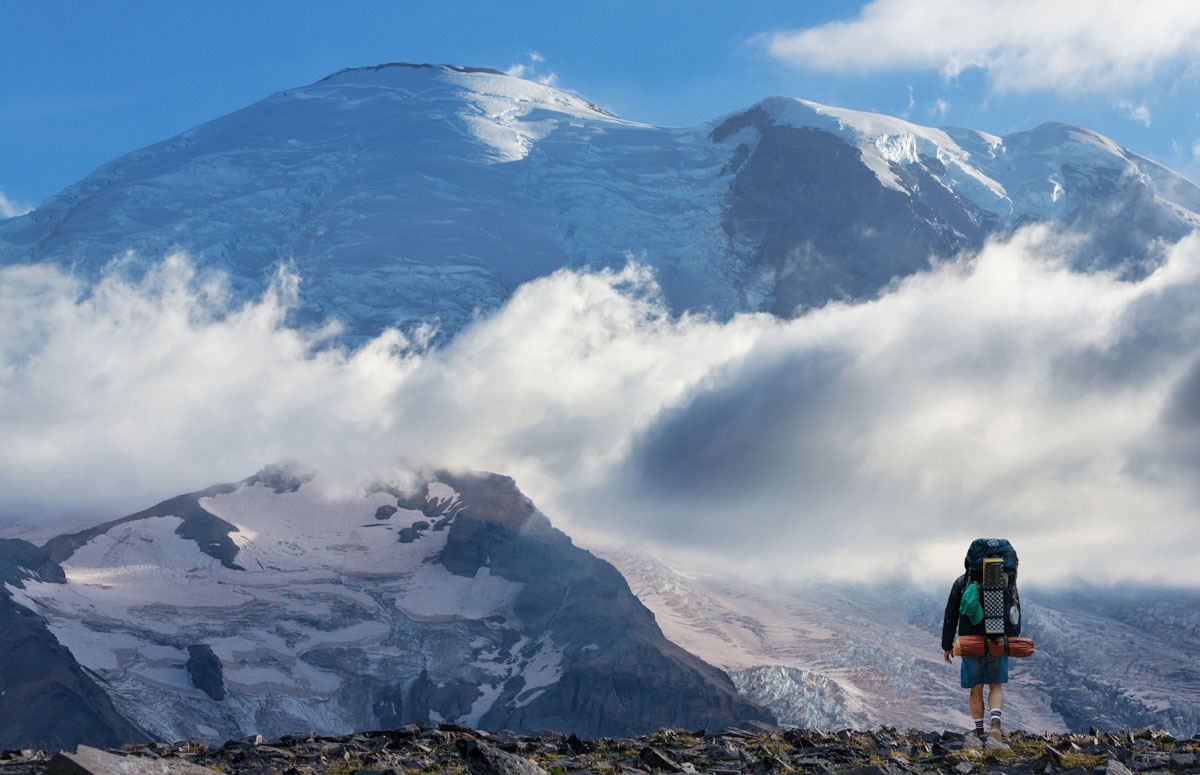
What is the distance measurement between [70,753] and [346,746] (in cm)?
1120

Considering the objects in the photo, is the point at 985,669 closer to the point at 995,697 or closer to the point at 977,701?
the point at 995,697

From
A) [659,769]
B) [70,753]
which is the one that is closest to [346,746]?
[659,769]

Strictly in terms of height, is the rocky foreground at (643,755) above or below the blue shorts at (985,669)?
below

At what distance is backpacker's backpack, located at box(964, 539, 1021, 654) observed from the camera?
880 inches

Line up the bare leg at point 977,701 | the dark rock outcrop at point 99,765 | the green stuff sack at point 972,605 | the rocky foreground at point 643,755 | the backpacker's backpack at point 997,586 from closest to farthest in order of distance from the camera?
the dark rock outcrop at point 99,765, the rocky foreground at point 643,755, the backpacker's backpack at point 997,586, the green stuff sack at point 972,605, the bare leg at point 977,701

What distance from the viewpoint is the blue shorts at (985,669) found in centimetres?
2261

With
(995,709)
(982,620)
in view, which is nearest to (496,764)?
(982,620)

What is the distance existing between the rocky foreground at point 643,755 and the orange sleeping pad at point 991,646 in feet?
6.02

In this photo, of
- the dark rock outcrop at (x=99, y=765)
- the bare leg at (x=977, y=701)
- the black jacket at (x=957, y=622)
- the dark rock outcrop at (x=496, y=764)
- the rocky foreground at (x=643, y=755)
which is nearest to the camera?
the dark rock outcrop at (x=99, y=765)

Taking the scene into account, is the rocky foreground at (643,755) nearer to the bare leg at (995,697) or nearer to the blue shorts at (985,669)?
the bare leg at (995,697)

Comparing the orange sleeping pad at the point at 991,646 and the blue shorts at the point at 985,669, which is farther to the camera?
the blue shorts at the point at 985,669

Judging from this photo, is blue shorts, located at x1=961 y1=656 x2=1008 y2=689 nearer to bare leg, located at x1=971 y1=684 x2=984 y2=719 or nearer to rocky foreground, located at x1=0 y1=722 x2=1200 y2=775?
bare leg, located at x1=971 y1=684 x2=984 y2=719

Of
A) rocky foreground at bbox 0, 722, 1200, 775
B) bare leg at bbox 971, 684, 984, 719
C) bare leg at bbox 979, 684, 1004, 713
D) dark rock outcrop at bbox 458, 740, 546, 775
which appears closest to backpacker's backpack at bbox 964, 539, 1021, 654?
bare leg at bbox 979, 684, 1004, 713

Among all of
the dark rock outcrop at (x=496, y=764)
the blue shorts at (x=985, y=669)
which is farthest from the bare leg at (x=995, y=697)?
the dark rock outcrop at (x=496, y=764)
